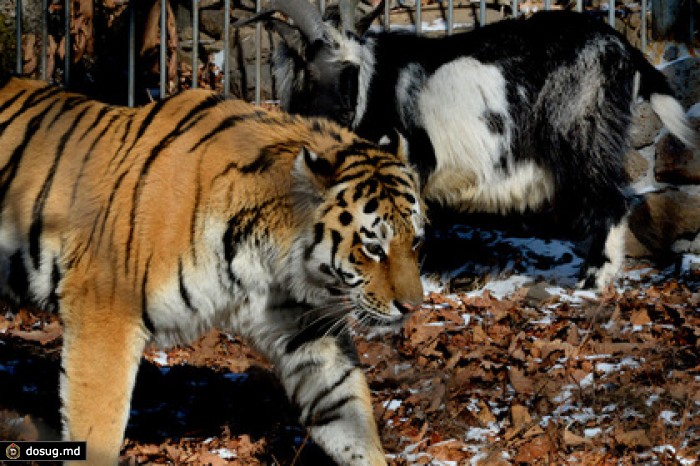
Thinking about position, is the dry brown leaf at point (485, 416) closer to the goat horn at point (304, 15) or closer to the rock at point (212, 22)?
the goat horn at point (304, 15)

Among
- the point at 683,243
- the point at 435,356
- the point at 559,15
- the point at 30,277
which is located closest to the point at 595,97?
the point at 559,15

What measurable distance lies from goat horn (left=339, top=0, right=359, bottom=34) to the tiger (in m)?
3.34

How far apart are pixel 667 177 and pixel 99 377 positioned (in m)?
4.50

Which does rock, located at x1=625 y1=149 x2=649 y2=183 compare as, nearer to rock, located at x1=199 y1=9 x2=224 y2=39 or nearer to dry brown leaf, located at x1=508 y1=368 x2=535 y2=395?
dry brown leaf, located at x1=508 y1=368 x2=535 y2=395

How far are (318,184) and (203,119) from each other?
564 millimetres

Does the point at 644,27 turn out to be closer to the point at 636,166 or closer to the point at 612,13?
the point at 612,13

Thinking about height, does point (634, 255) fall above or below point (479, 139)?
below

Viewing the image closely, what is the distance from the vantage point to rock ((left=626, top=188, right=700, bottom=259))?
6.59m

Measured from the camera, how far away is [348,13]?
6.98 m

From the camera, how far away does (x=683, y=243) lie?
6.57 meters

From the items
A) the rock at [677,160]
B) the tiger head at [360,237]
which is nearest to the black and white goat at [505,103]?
the rock at [677,160]

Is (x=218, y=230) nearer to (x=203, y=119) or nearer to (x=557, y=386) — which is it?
(x=203, y=119)

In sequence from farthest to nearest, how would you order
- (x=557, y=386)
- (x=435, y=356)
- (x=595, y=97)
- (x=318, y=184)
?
(x=595, y=97), (x=435, y=356), (x=557, y=386), (x=318, y=184)

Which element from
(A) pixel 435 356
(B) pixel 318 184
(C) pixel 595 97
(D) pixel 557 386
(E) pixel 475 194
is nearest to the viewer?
(B) pixel 318 184
